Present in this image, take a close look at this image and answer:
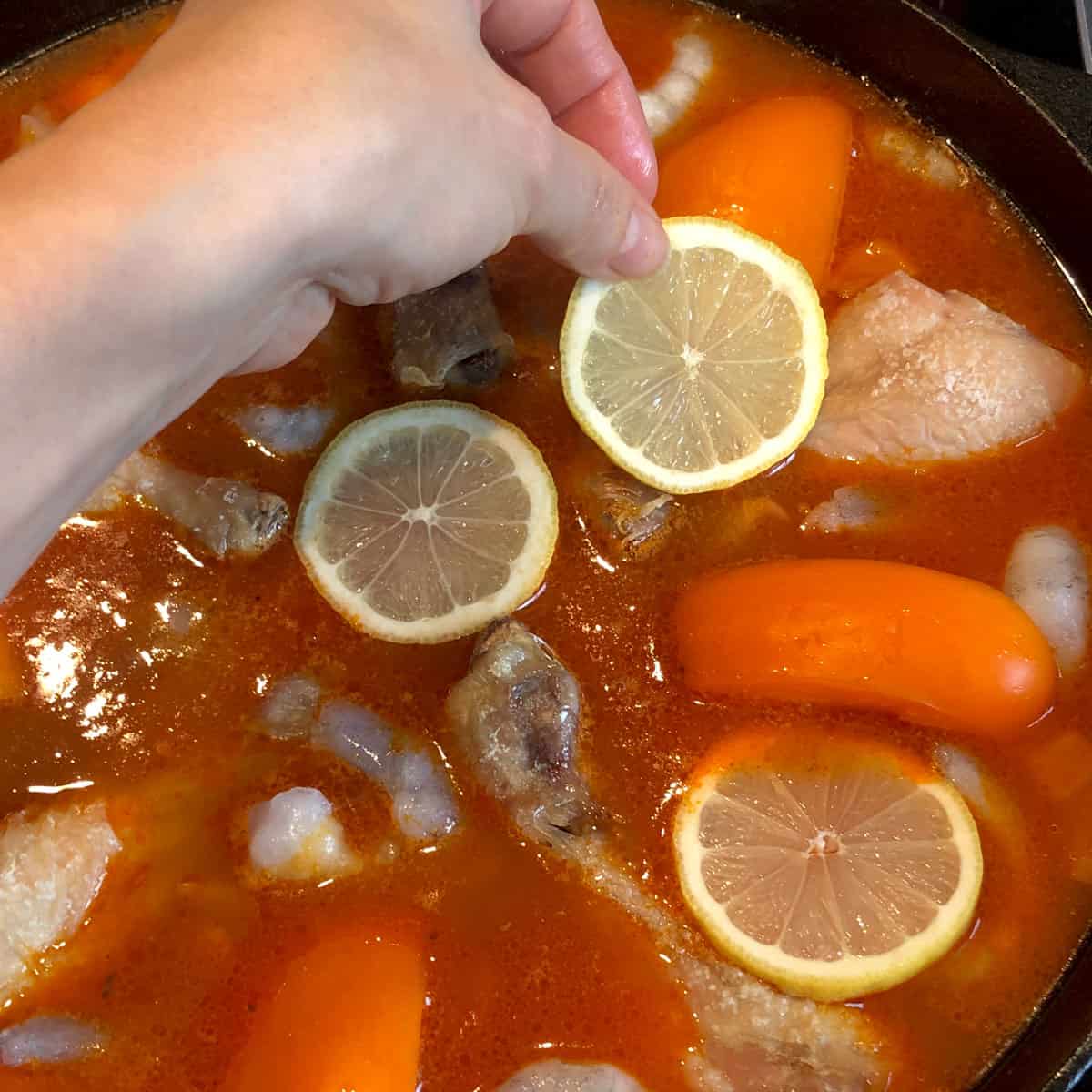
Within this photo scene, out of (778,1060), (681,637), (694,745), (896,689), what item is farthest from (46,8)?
(778,1060)

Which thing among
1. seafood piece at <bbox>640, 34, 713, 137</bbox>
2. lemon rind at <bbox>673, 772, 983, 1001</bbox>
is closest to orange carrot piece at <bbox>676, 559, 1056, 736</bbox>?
lemon rind at <bbox>673, 772, 983, 1001</bbox>

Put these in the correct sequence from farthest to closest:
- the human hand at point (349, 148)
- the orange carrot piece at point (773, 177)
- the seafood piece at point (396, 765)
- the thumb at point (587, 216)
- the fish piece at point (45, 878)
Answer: the orange carrot piece at point (773, 177) → the seafood piece at point (396, 765) → the fish piece at point (45, 878) → the thumb at point (587, 216) → the human hand at point (349, 148)

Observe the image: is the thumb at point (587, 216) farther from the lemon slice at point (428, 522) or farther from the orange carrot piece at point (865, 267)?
the orange carrot piece at point (865, 267)

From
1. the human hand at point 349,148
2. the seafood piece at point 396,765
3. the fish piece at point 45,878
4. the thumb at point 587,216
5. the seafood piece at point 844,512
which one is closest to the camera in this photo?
the human hand at point 349,148

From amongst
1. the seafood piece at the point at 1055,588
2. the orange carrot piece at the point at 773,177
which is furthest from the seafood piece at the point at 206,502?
the seafood piece at the point at 1055,588

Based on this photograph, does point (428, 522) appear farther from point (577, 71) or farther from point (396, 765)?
point (577, 71)

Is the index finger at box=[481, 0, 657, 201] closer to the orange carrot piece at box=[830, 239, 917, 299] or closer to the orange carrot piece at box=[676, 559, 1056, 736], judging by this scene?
the orange carrot piece at box=[830, 239, 917, 299]
